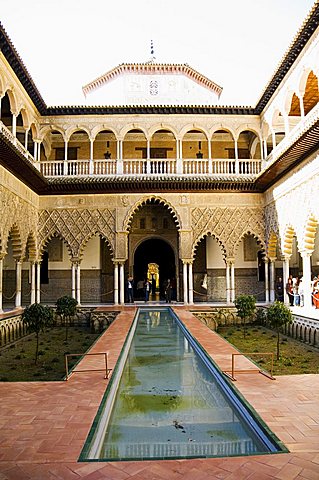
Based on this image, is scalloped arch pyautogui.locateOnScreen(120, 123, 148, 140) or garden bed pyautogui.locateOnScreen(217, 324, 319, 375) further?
scalloped arch pyautogui.locateOnScreen(120, 123, 148, 140)

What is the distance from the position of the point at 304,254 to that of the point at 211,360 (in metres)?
6.69

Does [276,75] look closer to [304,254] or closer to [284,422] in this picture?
[304,254]

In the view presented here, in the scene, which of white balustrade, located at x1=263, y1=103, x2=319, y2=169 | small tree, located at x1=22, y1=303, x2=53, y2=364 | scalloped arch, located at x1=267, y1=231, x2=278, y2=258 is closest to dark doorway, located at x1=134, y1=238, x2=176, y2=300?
scalloped arch, located at x1=267, y1=231, x2=278, y2=258

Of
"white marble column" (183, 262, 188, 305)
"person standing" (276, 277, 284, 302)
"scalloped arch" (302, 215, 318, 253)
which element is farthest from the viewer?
"person standing" (276, 277, 284, 302)

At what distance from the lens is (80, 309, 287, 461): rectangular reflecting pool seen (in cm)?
345

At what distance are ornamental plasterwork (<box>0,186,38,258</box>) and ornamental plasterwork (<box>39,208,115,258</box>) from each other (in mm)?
446

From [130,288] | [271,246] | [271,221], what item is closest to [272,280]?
[271,246]

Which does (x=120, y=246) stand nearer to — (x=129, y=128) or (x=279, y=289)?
(x=129, y=128)

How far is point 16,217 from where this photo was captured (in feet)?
42.1

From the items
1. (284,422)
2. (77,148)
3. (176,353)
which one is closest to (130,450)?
(284,422)

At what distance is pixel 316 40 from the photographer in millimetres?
9992

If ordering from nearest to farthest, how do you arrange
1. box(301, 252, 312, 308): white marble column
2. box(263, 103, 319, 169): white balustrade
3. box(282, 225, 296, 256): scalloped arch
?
1. box(263, 103, 319, 169): white balustrade
2. box(301, 252, 312, 308): white marble column
3. box(282, 225, 296, 256): scalloped arch

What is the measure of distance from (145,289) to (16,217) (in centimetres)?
660

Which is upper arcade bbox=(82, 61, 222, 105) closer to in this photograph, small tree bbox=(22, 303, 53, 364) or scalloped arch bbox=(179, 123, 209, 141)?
scalloped arch bbox=(179, 123, 209, 141)
